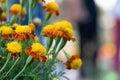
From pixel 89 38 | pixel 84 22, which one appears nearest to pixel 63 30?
pixel 84 22

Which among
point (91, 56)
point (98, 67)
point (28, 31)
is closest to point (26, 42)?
point (28, 31)

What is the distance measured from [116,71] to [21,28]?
4.09m

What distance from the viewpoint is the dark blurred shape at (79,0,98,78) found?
171 inches

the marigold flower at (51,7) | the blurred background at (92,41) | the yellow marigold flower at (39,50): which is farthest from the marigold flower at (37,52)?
the blurred background at (92,41)

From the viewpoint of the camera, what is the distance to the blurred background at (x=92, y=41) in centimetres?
430

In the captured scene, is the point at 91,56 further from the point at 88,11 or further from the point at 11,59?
the point at 11,59

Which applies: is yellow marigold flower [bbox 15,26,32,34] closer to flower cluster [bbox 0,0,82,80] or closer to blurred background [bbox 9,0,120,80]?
flower cluster [bbox 0,0,82,80]

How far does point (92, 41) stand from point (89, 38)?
7cm

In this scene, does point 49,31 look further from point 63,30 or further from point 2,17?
point 2,17

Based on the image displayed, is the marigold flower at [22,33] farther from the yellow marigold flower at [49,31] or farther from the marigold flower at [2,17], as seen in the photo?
the marigold flower at [2,17]

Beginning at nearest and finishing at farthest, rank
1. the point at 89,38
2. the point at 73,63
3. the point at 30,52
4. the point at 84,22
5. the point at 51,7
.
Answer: the point at 30,52 < the point at 73,63 < the point at 51,7 < the point at 84,22 < the point at 89,38

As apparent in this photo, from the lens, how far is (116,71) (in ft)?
16.4

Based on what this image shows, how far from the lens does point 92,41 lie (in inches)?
186

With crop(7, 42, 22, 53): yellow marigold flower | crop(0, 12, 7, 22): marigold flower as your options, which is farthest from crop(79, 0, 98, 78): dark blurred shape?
crop(7, 42, 22, 53): yellow marigold flower
